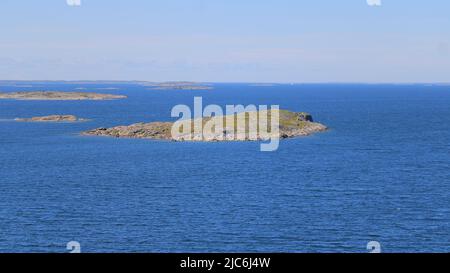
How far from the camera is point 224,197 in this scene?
73.9m

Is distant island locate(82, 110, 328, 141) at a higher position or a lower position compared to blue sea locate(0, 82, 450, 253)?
higher

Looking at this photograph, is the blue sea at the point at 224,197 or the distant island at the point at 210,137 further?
the distant island at the point at 210,137

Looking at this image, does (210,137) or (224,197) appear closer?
(224,197)

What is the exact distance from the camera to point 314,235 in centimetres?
5478

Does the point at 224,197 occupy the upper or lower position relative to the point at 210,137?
lower

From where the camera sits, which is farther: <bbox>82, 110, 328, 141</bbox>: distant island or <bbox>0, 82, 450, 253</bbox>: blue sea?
<bbox>82, 110, 328, 141</bbox>: distant island

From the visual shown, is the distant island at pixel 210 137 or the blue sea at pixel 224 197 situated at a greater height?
the distant island at pixel 210 137

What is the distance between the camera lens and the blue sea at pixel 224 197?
53.8 metres

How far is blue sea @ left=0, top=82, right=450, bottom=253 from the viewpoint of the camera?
53.8m

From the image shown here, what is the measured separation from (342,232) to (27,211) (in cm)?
3616
